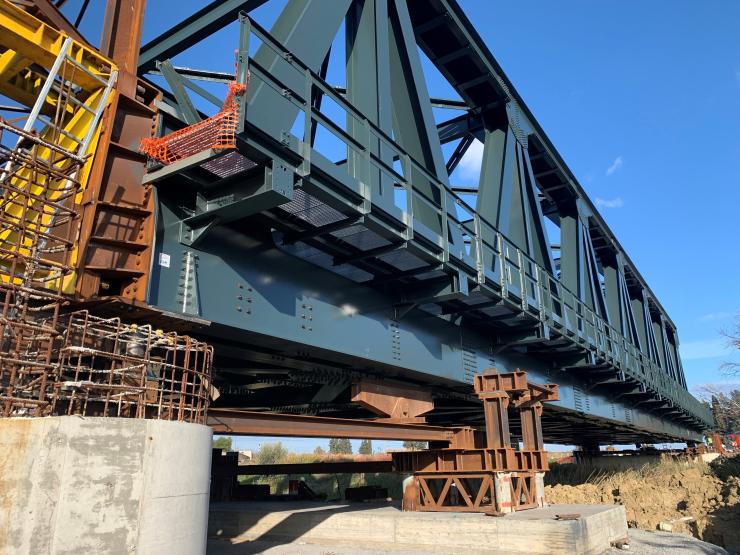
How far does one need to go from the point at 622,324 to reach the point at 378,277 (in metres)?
20.4

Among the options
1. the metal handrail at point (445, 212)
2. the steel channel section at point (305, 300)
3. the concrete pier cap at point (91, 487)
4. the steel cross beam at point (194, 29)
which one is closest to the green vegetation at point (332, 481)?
the metal handrail at point (445, 212)

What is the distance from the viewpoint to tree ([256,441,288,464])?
47.8 metres

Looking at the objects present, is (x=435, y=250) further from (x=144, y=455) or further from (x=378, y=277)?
(x=144, y=455)

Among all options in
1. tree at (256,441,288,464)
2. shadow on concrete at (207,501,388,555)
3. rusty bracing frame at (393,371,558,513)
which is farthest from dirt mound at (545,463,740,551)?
tree at (256,441,288,464)

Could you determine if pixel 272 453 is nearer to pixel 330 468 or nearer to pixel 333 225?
pixel 330 468

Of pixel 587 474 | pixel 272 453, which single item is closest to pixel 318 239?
pixel 587 474

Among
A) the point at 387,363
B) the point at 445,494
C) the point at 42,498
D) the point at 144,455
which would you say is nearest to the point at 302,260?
the point at 387,363

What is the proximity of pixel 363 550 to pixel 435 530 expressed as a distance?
51.1 inches

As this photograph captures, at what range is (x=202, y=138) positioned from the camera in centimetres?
582

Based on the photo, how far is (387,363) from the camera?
29.3 ft

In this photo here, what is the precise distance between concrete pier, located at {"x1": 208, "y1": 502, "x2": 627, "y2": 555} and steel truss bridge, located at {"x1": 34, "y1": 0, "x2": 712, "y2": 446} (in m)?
2.35

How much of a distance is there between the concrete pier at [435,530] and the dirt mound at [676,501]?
5108 mm

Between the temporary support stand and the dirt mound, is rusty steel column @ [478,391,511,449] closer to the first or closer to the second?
the temporary support stand

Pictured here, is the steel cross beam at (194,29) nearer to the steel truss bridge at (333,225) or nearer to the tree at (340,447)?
the steel truss bridge at (333,225)
